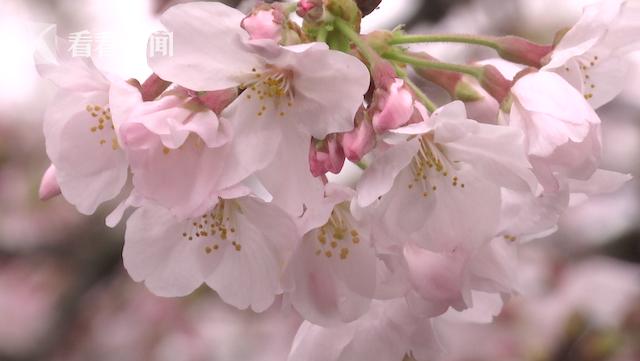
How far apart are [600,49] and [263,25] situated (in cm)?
44

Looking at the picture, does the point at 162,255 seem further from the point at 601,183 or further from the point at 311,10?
the point at 601,183

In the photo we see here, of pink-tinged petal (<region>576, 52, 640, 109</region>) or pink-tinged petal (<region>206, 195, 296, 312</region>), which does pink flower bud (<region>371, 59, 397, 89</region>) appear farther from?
pink-tinged petal (<region>576, 52, 640, 109</region>)

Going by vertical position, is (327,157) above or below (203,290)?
above

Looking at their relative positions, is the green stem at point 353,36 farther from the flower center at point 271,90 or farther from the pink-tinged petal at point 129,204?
the pink-tinged petal at point 129,204

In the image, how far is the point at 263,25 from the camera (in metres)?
0.84

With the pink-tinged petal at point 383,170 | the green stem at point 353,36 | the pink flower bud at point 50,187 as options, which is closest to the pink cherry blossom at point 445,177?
the pink-tinged petal at point 383,170

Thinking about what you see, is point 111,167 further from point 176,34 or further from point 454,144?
point 454,144

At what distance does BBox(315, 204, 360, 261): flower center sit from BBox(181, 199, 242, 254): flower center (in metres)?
0.10

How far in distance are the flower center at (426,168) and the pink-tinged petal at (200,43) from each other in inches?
9.5

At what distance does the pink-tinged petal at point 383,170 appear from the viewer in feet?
2.79

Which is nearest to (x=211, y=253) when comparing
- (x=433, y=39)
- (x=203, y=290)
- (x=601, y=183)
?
(x=433, y=39)

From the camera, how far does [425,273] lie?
921mm

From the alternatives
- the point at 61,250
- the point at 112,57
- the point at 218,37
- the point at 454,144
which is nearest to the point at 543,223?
the point at 454,144

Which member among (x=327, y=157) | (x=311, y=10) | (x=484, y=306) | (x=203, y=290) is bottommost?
(x=203, y=290)
